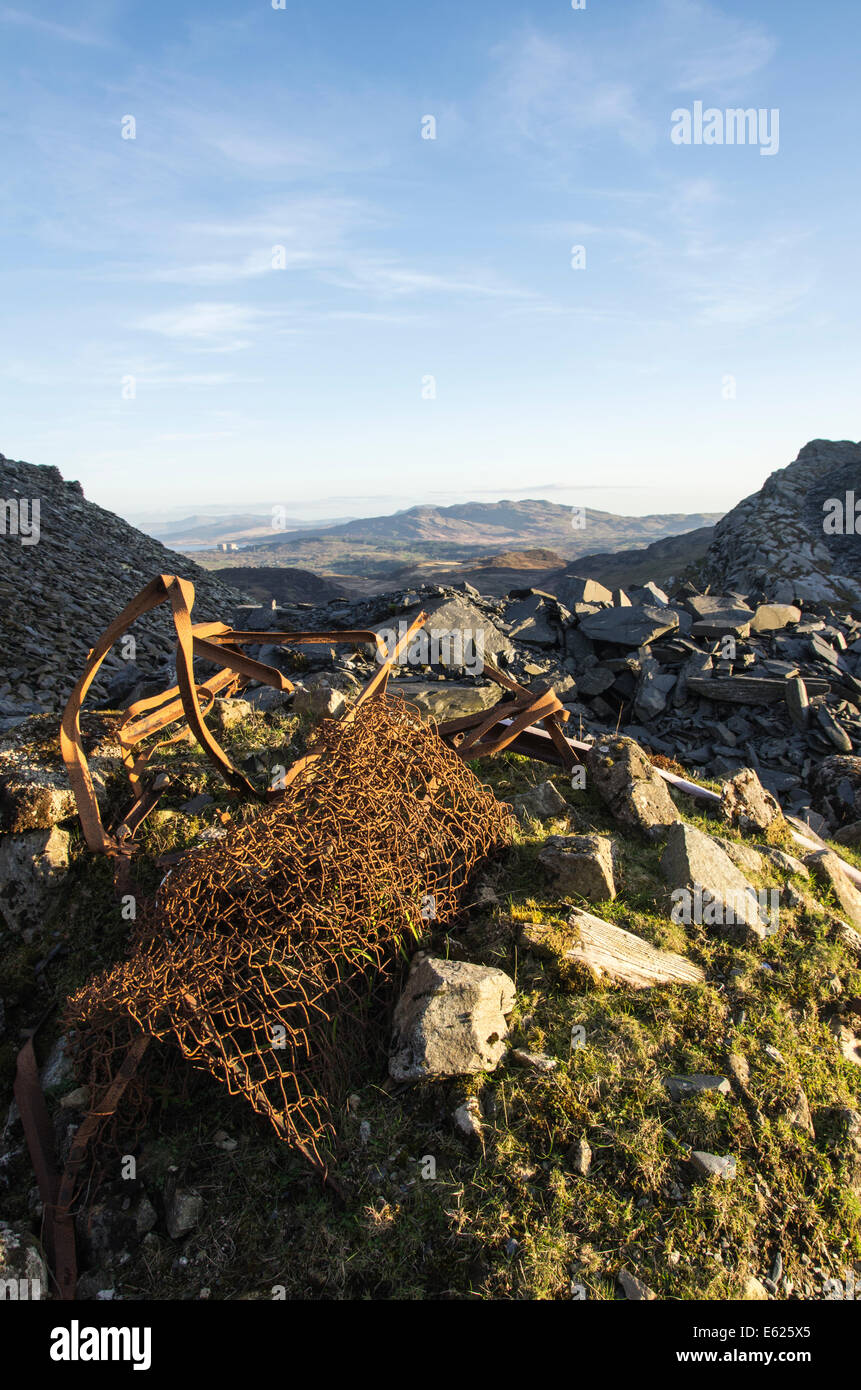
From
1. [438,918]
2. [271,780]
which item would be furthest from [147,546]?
[438,918]

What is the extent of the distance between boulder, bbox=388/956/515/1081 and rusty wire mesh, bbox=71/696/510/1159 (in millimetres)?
193

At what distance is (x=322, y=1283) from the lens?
228 centimetres

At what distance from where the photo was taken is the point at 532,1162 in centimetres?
248

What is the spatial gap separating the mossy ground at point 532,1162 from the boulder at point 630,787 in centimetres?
94

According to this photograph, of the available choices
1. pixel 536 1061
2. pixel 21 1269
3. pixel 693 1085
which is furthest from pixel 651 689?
pixel 21 1269

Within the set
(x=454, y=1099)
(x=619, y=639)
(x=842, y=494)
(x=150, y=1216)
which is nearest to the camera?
(x=150, y=1216)

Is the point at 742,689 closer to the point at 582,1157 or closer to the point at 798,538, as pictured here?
the point at 582,1157

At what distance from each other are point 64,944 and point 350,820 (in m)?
1.58

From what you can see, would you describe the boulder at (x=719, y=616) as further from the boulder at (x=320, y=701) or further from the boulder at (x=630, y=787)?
the boulder at (x=320, y=701)

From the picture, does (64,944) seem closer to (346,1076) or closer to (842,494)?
(346,1076)

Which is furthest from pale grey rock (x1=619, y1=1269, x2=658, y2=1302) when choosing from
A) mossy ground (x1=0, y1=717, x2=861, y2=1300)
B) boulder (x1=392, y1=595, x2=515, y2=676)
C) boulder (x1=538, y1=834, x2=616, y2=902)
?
boulder (x1=392, y1=595, x2=515, y2=676)

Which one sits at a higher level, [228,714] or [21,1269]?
[228,714]

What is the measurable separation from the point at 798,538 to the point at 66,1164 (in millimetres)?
27861

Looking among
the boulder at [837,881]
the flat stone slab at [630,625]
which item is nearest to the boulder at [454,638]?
the flat stone slab at [630,625]
